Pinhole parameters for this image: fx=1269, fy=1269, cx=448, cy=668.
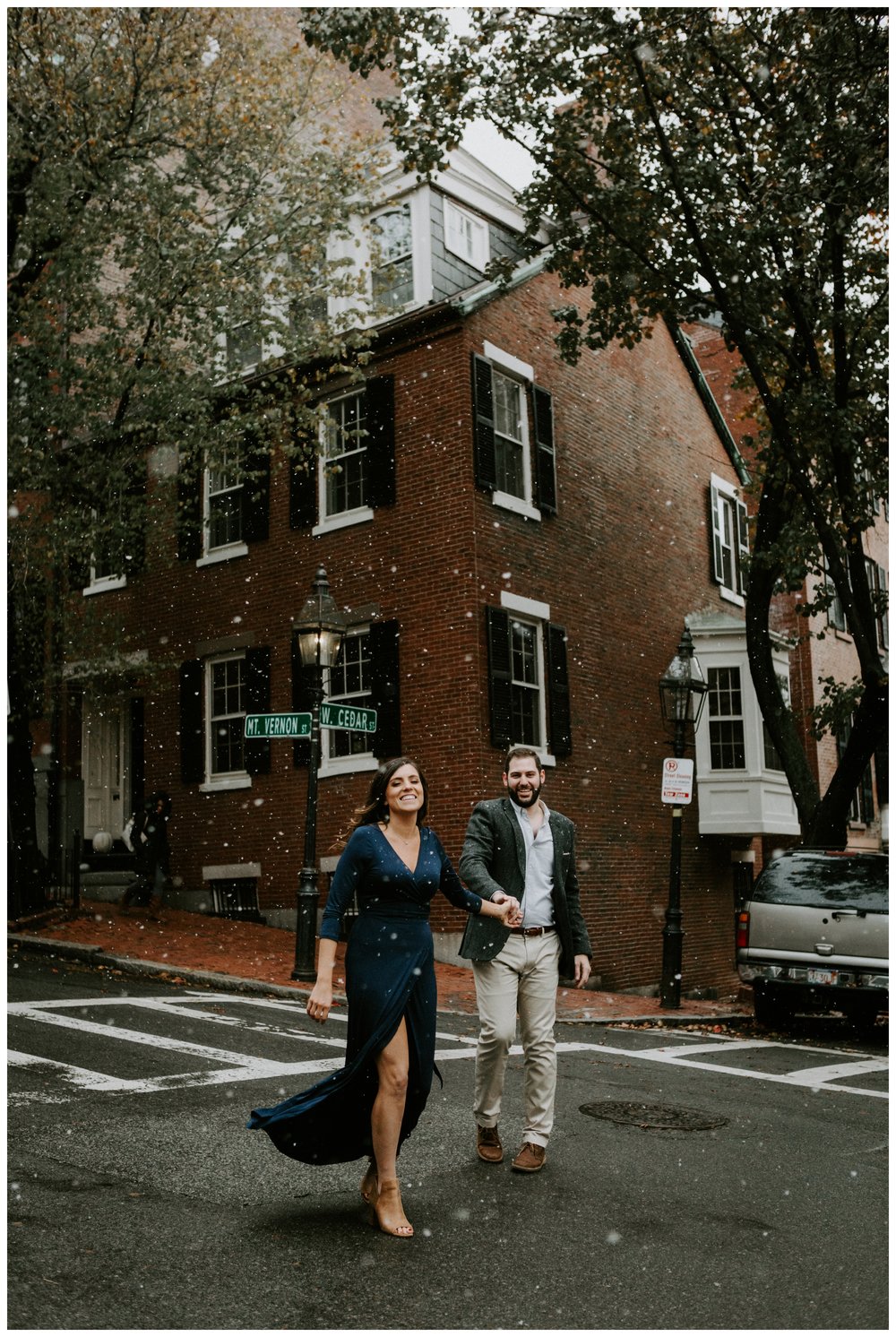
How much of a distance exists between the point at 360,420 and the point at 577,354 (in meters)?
4.10

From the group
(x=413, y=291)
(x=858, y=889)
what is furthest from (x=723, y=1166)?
(x=413, y=291)

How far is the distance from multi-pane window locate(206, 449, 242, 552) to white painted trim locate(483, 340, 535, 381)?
4670 millimetres

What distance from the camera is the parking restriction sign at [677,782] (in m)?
15.4

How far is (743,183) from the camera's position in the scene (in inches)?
560

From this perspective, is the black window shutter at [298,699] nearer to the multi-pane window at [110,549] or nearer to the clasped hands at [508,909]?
the multi-pane window at [110,549]

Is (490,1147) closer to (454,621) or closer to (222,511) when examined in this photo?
(454,621)

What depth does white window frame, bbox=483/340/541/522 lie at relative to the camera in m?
18.2

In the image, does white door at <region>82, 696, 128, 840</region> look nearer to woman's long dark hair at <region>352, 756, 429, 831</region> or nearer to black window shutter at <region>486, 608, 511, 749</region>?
black window shutter at <region>486, 608, 511, 749</region>

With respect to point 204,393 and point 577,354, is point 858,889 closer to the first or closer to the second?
point 577,354

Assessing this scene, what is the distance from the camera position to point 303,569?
62.8ft

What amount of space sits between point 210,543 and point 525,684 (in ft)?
19.9

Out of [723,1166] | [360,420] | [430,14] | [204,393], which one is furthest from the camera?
[360,420]

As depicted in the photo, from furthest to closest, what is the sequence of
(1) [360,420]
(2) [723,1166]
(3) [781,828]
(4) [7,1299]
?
(3) [781,828] < (1) [360,420] < (2) [723,1166] < (4) [7,1299]

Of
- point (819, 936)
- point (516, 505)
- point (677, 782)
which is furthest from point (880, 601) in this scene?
point (819, 936)
